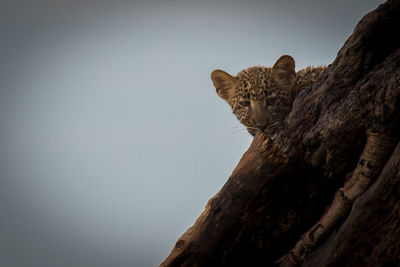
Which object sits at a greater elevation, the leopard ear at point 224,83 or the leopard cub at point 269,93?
the leopard ear at point 224,83

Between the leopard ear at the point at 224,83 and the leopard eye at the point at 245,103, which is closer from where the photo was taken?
the leopard eye at the point at 245,103

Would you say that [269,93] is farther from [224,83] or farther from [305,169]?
[305,169]

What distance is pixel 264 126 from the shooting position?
4695mm

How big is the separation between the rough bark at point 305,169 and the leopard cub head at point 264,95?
3.61ft

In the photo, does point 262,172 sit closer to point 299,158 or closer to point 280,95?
point 299,158

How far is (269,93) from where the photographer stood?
16.0ft

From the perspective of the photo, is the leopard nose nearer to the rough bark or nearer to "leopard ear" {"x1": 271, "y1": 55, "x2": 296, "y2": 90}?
"leopard ear" {"x1": 271, "y1": 55, "x2": 296, "y2": 90}

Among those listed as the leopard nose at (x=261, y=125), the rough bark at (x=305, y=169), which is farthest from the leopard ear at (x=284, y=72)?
the rough bark at (x=305, y=169)

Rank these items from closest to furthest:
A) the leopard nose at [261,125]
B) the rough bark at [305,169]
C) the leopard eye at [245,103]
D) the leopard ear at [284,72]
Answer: the rough bark at [305,169] → the leopard nose at [261,125] → the leopard ear at [284,72] → the leopard eye at [245,103]

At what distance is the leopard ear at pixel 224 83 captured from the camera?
5383mm

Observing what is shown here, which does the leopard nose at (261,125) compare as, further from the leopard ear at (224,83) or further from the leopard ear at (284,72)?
the leopard ear at (224,83)

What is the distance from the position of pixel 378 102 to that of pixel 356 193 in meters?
0.69

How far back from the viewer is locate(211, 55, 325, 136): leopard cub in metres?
4.73

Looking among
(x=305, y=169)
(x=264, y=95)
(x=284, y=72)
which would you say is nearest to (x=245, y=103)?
(x=264, y=95)
